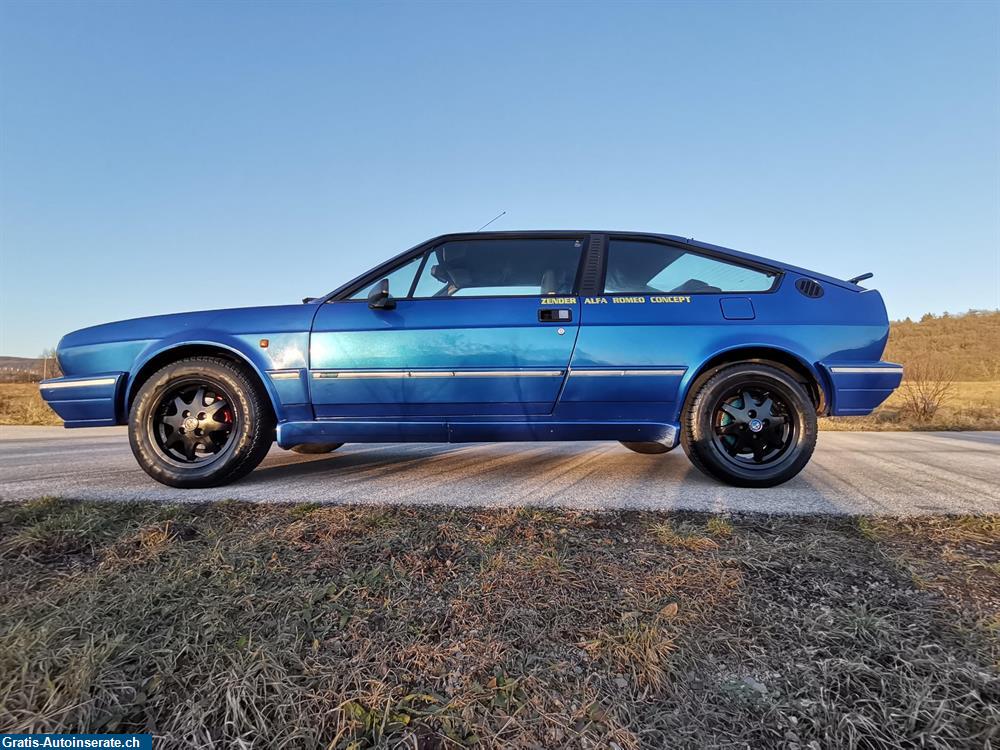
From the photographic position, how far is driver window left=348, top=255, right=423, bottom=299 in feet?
9.62

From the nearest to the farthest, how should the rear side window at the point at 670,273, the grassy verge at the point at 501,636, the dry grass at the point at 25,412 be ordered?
the grassy verge at the point at 501,636
the rear side window at the point at 670,273
the dry grass at the point at 25,412

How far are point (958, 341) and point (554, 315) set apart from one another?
29.0 metres

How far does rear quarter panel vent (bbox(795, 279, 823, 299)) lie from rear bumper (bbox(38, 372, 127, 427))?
4233 millimetres

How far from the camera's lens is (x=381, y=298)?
279cm

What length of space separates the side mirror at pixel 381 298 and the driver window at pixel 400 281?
0.11 meters

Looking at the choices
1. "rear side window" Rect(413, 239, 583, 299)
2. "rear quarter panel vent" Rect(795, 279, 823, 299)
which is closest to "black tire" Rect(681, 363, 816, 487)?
"rear quarter panel vent" Rect(795, 279, 823, 299)

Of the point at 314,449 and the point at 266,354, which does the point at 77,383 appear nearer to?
the point at 266,354

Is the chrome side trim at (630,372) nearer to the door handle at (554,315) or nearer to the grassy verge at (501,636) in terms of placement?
the door handle at (554,315)

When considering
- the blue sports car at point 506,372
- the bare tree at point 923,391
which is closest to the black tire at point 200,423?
the blue sports car at point 506,372

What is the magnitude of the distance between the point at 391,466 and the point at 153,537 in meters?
1.71

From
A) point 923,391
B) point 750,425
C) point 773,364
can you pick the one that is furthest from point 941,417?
point 750,425

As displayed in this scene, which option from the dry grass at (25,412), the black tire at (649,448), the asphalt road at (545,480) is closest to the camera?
the asphalt road at (545,480)

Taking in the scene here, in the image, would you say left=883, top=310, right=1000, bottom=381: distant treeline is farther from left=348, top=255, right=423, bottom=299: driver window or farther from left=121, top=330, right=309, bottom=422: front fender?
left=121, top=330, right=309, bottom=422: front fender

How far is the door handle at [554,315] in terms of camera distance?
2.76 metres
